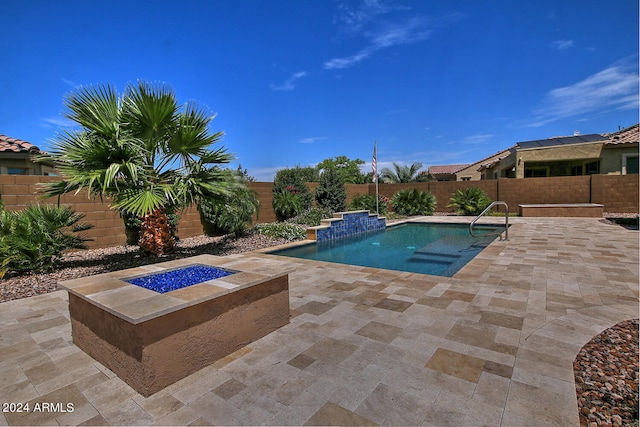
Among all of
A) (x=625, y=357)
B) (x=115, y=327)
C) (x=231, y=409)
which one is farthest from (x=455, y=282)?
(x=115, y=327)

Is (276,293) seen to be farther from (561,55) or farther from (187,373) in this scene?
(561,55)

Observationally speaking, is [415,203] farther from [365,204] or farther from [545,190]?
[545,190]

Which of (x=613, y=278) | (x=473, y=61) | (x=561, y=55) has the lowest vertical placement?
(x=613, y=278)

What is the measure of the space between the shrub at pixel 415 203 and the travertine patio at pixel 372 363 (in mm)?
12182

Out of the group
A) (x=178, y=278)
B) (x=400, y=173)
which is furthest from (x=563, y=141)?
(x=178, y=278)

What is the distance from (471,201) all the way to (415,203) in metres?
2.76

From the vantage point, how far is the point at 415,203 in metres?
17.0

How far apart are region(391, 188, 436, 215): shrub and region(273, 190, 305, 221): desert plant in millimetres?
6710

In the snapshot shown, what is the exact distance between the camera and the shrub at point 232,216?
30.5 feet

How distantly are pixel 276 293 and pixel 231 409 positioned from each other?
132 cm

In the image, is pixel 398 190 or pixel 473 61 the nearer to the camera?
pixel 473 61

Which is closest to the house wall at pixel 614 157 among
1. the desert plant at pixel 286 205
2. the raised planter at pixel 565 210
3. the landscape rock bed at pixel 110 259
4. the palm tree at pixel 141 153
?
the raised planter at pixel 565 210

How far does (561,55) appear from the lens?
9656mm

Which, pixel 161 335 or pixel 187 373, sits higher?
pixel 161 335
